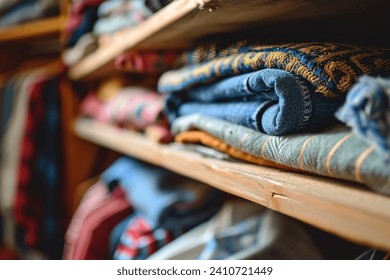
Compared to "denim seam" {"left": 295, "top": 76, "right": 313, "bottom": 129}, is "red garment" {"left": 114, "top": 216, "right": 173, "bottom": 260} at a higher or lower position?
lower

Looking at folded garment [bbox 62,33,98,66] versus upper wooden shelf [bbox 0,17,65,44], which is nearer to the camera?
folded garment [bbox 62,33,98,66]

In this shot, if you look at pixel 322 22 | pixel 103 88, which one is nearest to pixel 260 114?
pixel 322 22

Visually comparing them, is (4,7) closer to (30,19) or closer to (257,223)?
(30,19)

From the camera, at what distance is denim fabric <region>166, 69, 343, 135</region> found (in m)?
0.41

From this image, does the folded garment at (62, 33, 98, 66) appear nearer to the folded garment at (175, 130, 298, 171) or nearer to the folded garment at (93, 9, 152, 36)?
the folded garment at (93, 9, 152, 36)

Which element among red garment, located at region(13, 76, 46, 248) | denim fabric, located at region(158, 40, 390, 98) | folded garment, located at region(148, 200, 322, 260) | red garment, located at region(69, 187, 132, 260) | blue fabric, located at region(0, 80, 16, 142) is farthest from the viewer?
blue fabric, located at region(0, 80, 16, 142)

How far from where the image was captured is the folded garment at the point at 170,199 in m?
0.75

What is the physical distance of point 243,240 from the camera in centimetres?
68

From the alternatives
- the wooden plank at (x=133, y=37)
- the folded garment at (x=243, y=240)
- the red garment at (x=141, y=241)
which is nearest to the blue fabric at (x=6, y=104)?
the wooden plank at (x=133, y=37)

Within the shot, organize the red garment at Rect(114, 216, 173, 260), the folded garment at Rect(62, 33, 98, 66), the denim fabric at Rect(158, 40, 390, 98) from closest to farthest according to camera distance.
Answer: the denim fabric at Rect(158, 40, 390, 98)
the red garment at Rect(114, 216, 173, 260)
the folded garment at Rect(62, 33, 98, 66)

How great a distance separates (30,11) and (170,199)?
97 centimetres

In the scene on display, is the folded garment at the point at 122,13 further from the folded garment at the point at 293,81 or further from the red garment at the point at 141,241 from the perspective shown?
the red garment at the point at 141,241

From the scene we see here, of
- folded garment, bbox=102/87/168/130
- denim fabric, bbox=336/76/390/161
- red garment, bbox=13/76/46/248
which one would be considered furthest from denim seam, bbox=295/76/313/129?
red garment, bbox=13/76/46/248

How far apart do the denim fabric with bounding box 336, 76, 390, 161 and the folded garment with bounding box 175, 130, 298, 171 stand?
15 centimetres
